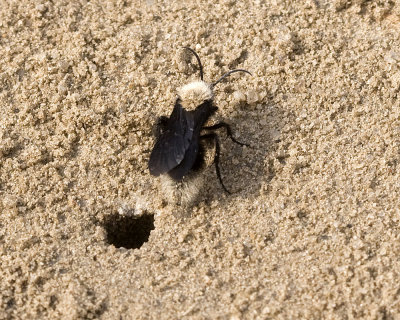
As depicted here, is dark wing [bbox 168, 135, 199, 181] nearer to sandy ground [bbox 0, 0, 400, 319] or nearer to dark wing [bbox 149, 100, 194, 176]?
dark wing [bbox 149, 100, 194, 176]

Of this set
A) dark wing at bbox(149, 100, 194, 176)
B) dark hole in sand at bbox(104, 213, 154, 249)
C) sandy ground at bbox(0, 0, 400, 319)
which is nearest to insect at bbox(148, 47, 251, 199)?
dark wing at bbox(149, 100, 194, 176)

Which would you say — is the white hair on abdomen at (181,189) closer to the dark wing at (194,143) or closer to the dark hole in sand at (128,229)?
the dark wing at (194,143)

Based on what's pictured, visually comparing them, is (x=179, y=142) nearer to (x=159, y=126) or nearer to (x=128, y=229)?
(x=159, y=126)

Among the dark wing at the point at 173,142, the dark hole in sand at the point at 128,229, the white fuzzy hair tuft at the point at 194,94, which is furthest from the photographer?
the white fuzzy hair tuft at the point at 194,94

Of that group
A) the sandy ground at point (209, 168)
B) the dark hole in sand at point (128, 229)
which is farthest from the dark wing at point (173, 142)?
the dark hole in sand at point (128, 229)

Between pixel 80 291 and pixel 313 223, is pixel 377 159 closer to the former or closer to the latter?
pixel 313 223

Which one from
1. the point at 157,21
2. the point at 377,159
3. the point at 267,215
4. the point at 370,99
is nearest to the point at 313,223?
the point at 267,215
